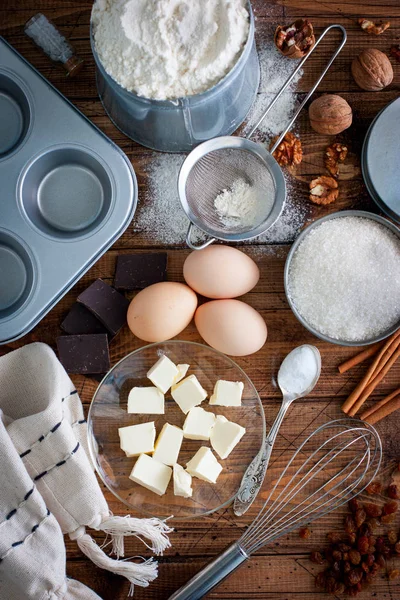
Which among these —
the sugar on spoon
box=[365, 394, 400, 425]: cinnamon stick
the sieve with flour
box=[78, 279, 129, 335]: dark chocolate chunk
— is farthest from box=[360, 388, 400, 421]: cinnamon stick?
box=[78, 279, 129, 335]: dark chocolate chunk

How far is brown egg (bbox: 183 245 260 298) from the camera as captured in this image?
125 centimetres

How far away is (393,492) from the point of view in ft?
4.36

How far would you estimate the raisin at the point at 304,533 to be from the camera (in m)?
1.33

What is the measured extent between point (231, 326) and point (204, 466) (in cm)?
30

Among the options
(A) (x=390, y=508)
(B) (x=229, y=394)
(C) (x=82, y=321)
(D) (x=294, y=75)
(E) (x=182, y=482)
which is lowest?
(A) (x=390, y=508)

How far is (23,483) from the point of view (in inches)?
46.8

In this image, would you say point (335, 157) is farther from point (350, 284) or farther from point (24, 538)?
point (24, 538)

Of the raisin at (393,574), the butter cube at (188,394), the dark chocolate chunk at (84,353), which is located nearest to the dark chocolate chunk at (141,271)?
the dark chocolate chunk at (84,353)

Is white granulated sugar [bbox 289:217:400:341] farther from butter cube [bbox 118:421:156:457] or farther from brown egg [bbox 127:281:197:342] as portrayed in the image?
butter cube [bbox 118:421:156:457]

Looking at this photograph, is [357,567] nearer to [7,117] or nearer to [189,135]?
[189,135]

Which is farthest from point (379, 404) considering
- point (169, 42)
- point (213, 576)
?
point (169, 42)

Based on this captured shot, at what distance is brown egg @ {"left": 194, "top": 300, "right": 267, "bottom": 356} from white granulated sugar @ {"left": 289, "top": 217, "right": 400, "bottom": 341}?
0.12 meters

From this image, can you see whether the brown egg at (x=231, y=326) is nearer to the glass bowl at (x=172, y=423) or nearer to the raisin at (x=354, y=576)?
the glass bowl at (x=172, y=423)

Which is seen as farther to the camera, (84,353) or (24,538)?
(84,353)
